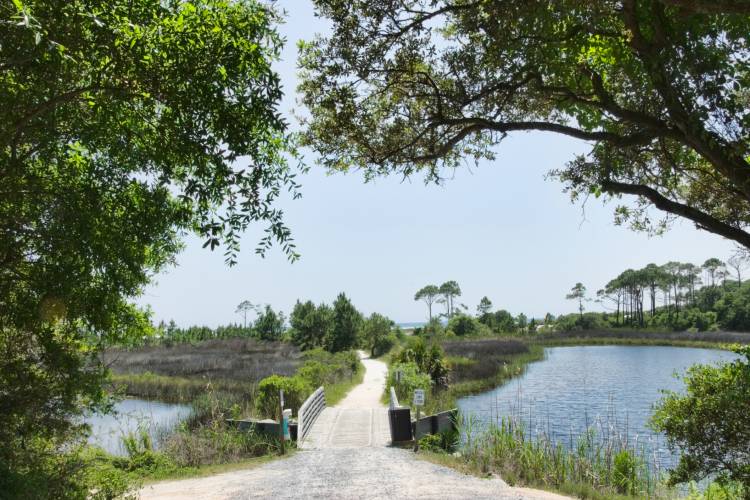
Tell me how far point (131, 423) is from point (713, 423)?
15.8m

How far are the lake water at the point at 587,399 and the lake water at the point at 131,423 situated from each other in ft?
28.7

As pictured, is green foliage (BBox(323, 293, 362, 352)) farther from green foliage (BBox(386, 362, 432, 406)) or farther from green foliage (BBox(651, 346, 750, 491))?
green foliage (BBox(651, 346, 750, 491))

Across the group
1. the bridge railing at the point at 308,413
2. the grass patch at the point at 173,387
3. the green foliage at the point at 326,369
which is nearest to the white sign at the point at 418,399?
the bridge railing at the point at 308,413

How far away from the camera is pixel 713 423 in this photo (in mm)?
5512

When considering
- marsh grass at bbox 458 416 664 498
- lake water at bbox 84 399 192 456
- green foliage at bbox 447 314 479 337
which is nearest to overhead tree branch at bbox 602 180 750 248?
marsh grass at bbox 458 416 664 498

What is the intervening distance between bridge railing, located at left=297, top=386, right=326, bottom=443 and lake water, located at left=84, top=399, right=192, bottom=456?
3.75 metres

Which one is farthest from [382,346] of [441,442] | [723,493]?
[723,493]

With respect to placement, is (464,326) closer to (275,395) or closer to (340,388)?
(340,388)

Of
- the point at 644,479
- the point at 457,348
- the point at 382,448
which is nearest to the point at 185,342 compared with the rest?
the point at 457,348

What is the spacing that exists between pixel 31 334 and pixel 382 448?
29.0 feet

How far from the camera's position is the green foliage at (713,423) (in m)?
5.28

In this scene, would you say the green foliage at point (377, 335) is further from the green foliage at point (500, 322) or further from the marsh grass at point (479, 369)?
the green foliage at point (500, 322)

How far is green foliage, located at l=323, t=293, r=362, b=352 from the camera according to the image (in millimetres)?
42406

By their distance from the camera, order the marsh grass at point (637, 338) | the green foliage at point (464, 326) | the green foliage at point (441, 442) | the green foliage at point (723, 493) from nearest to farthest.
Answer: the green foliage at point (723, 493), the green foliage at point (441, 442), the marsh grass at point (637, 338), the green foliage at point (464, 326)
